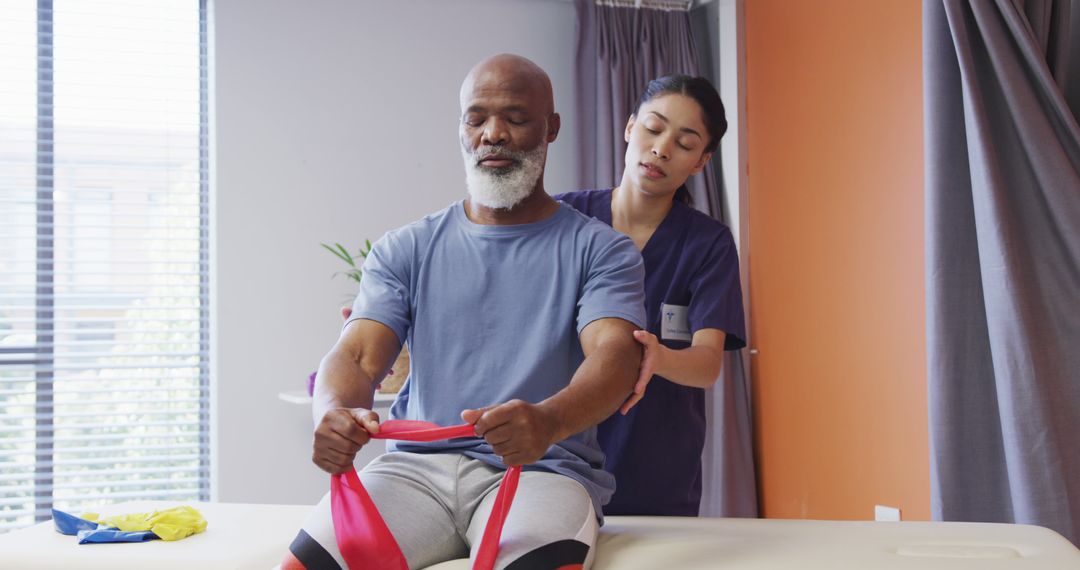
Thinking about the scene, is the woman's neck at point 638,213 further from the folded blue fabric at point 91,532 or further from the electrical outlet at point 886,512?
the electrical outlet at point 886,512

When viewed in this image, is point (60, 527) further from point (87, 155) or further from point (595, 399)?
point (87, 155)

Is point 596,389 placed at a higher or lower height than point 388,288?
lower

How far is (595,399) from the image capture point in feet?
4.37

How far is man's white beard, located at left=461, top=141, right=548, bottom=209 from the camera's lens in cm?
154

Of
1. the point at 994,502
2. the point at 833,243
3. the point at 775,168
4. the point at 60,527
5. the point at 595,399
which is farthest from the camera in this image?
the point at 775,168

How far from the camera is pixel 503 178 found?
1535 millimetres

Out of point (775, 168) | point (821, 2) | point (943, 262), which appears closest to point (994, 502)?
point (943, 262)

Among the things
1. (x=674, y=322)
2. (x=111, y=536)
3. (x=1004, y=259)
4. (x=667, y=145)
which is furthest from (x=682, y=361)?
(x=111, y=536)

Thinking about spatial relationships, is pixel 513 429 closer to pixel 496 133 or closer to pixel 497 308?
pixel 497 308

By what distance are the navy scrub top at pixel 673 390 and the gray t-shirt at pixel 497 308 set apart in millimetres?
432

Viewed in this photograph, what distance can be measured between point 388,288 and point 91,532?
673mm

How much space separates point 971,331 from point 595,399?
129 cm

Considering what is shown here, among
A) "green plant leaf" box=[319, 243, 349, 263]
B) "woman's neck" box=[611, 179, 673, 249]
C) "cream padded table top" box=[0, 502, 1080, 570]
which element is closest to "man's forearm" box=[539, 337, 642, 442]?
"cream padded table top" box=[0, 502, 1080, 570]

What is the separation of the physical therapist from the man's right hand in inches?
31.5
